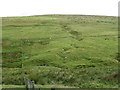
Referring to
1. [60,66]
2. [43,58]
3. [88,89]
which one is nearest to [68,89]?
[88,89]

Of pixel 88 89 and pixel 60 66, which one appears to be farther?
pixel 60 66

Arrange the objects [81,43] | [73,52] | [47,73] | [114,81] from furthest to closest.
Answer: [81,43], [73,52], [47,73], [114,81]

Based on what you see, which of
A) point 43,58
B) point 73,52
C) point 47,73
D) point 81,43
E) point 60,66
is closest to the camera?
point 47,73

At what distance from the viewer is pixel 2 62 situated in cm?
5375

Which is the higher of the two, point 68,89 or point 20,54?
point 68,89

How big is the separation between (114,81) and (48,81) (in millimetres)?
7653

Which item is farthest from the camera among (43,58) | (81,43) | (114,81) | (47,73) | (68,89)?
(81,43)

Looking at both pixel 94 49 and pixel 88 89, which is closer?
pixel 88 89

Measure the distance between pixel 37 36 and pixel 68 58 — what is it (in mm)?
32944

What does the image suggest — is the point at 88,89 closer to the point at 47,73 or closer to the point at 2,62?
the point at 47,73

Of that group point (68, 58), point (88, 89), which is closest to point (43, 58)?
point (68, 58)

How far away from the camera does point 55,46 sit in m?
66.8

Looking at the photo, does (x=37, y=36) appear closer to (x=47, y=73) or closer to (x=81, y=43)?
(x=81, y=43)

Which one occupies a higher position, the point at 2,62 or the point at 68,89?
the point at 68,89
